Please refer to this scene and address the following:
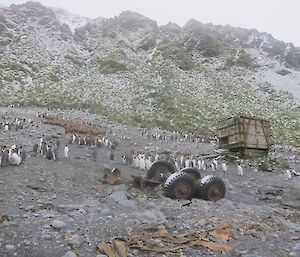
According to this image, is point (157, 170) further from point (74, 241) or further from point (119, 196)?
point (74, 241)

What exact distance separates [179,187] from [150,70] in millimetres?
51170

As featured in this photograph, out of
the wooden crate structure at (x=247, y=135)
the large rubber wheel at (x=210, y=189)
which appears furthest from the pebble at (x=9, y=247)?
the wooden crate structure at (x=247, y=135)

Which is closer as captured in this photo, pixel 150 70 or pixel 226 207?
pixel 226 207

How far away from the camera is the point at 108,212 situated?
12070 mm

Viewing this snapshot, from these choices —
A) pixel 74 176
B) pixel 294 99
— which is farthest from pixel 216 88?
pixel 74 176

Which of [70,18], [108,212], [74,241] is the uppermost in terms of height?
[70,18]

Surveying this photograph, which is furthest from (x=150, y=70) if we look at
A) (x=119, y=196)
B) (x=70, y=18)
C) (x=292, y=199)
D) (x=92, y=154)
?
(x=119, y=196)

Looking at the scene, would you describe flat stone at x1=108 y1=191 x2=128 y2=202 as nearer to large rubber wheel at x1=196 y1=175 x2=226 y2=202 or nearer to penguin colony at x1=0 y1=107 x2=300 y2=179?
large rubber wheel at x1=196 y1=175 x2=226 y2=202

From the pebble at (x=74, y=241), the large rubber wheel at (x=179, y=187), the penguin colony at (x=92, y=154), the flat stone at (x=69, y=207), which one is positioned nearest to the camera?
the pebble at (x=74, y=241)

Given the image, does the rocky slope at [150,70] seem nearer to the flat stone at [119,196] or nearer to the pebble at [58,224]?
the flat stone at [119,196]

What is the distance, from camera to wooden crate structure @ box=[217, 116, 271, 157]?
2733 cm

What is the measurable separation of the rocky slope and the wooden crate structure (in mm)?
14644

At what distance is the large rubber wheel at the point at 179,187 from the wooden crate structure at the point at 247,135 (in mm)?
12430

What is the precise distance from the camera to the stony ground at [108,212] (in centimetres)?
961
